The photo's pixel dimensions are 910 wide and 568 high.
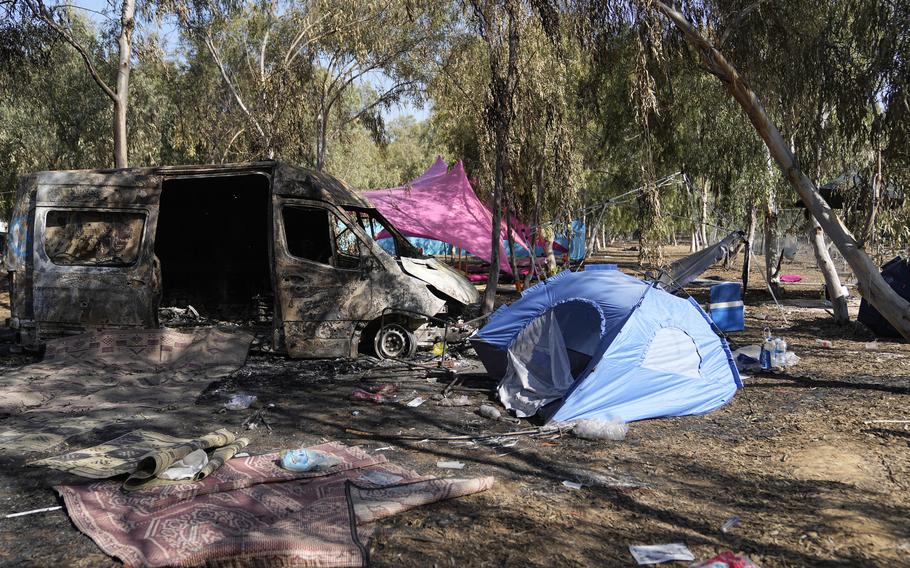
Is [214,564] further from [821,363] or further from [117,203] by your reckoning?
[821,363]

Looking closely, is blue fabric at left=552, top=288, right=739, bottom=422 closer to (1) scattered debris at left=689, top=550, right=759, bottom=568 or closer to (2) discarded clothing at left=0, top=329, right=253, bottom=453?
(1) scattered debris at left=689, top=550, right=759, bottom=568

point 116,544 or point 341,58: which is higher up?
point 341,58

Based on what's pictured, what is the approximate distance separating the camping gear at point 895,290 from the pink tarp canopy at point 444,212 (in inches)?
327

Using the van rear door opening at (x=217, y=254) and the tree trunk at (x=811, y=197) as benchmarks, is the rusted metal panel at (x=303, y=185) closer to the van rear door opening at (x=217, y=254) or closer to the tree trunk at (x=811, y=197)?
the van rear door opening at (x=217, y=254)

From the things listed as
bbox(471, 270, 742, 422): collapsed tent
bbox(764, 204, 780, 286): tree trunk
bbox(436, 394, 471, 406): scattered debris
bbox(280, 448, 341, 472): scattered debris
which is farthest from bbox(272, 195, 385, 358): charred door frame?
bbox(764, 204, 780, 286): tree trunk

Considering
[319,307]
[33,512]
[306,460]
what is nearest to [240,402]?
[319,307]

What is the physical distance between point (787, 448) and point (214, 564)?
458 cm

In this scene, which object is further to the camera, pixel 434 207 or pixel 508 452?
pixel 434 207

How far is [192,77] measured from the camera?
22.6m

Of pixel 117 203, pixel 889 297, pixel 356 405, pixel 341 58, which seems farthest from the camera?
pixel 341 58

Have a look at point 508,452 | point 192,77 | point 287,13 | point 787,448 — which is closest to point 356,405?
point 508,452

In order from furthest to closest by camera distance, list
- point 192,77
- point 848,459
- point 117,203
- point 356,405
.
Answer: point 192,77
point 117,203
point 356,405
point 848,459

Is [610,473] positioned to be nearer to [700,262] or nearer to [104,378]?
[104,378]

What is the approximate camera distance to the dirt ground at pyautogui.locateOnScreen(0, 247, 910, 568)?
4070 mm
